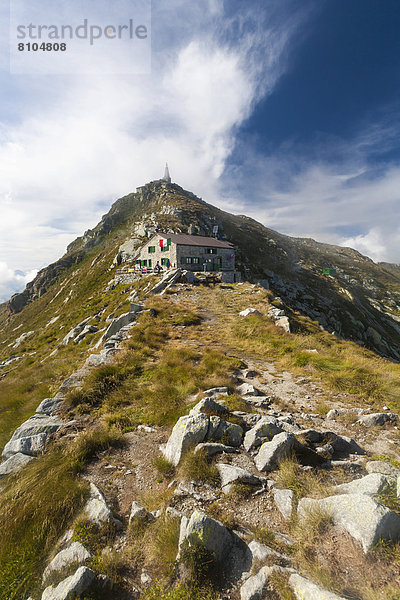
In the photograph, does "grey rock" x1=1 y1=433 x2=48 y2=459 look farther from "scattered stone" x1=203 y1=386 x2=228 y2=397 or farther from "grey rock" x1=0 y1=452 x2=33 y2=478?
"scattered stone" x1=203 y1=386 x2=228 y2=397

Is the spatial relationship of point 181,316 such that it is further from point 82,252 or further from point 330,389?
point 82,252

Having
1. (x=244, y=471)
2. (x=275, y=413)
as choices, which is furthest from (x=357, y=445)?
(x=244, y=471)

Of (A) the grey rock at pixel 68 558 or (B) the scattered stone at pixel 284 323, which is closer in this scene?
(A) the grey rock at pixel 68 558

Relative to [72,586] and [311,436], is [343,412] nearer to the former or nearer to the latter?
[311,436]

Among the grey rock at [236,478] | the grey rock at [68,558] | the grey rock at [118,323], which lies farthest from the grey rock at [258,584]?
the grey rock at [118,323]

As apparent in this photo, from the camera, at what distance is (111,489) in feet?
18.5

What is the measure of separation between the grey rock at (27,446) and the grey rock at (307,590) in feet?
22.9

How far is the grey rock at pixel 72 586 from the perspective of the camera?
3.40 m

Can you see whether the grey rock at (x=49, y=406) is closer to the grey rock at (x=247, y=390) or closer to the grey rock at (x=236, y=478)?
the grey rock at (x=236, y=478)

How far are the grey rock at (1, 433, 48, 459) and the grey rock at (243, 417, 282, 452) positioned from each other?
6.04 meters

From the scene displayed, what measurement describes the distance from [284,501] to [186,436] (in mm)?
2633

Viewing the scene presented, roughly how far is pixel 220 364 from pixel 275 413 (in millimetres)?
4575

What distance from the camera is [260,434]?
6438mm

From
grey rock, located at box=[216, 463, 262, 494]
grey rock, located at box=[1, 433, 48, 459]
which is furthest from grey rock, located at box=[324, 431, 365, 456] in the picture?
grey rock, located at box=[1, 433, 48, 459]
